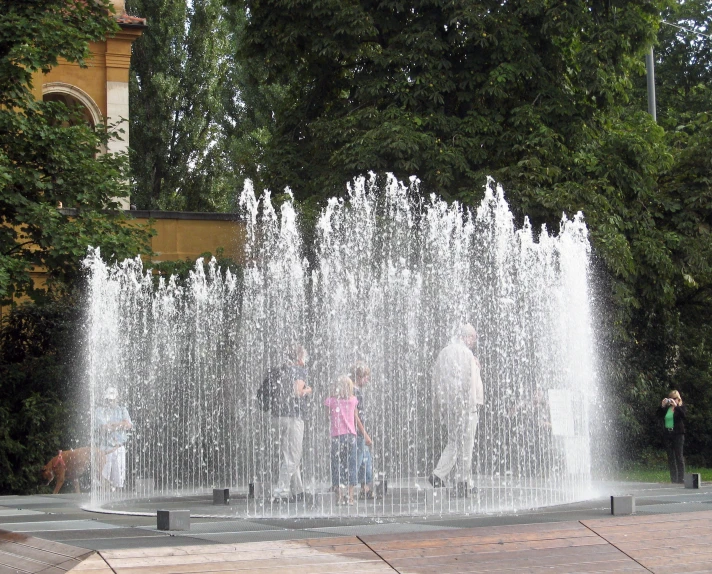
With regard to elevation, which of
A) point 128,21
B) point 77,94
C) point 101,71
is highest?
point 128,21

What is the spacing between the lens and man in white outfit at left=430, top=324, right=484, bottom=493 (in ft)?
41.6

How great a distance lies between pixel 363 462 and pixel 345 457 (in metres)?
0.37

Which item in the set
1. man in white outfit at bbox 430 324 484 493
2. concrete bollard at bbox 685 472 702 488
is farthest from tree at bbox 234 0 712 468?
man in white outfit at bbox 430 324 484 493

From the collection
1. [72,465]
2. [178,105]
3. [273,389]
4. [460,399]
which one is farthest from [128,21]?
[460,399]

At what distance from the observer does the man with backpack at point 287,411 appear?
12.5 meters

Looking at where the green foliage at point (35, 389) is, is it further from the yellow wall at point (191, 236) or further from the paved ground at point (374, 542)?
the paved ground at point (374, 542)

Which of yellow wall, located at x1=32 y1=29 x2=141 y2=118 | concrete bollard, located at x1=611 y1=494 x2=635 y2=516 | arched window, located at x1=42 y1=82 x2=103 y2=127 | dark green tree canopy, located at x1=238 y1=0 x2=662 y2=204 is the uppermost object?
yellow wall, located at x1=32 y1=29 x2=141 y2=118

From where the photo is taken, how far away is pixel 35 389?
19.7 meters

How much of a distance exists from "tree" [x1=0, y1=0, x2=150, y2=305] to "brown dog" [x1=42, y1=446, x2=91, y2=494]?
286 cm

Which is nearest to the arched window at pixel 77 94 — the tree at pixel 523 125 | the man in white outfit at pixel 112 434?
the tree at pixel 523 125

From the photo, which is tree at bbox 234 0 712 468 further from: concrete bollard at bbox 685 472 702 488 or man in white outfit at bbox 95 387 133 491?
man in white outfit at bbox 95 387 133 491

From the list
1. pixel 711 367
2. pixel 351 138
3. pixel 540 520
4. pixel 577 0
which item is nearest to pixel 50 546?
pixel 540 520

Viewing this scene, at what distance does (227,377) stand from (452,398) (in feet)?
25.2

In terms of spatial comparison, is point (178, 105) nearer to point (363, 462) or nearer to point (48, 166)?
point (48, 166)
